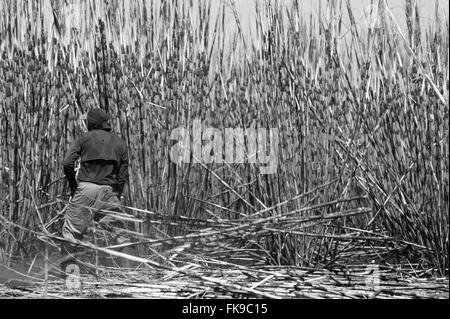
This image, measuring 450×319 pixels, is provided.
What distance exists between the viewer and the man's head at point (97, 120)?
333 cm

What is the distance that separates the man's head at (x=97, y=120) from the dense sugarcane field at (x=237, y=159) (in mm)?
175

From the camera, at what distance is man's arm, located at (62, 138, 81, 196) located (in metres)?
3.30

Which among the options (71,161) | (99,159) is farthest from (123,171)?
(71,161)

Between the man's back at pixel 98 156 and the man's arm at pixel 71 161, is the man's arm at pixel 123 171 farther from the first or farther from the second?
the man's arm at pixel 71 161

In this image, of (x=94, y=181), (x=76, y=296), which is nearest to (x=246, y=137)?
(x=94, y=181)

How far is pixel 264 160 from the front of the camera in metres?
3.27

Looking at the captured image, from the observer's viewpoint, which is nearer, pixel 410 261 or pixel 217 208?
pixel 410 261

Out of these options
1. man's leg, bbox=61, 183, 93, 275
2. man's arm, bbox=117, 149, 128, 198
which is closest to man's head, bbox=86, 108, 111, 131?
man's arm, bbox=117, 149, 128, 198

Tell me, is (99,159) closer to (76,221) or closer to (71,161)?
(71,161)

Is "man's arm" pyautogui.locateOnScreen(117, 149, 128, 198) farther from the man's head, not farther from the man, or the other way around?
the man's head

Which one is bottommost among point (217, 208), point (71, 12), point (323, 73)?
point (217, 208)

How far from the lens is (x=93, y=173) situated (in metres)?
3.43

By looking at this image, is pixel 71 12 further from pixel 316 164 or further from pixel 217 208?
pixel 316 164
